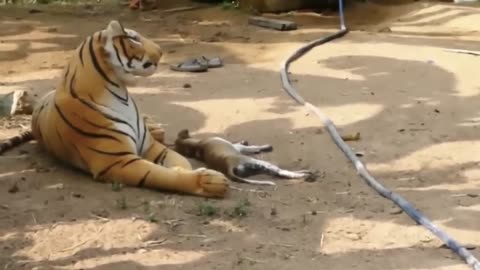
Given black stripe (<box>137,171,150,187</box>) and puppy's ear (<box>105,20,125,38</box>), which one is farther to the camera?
puppy's ear (<box>105,20,125,38</box>)

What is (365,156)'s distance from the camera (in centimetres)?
492

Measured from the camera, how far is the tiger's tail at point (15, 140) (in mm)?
4992

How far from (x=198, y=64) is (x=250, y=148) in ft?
8.27

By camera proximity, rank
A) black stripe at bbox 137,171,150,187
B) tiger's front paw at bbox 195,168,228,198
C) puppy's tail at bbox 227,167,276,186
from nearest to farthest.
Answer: tiger's front paw at bbox 195,168,228,198 < black stripe at bbox 137,171,150,187 < puppy's tail at bbox 227,167,276,186

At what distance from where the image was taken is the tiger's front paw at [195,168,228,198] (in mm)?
4180

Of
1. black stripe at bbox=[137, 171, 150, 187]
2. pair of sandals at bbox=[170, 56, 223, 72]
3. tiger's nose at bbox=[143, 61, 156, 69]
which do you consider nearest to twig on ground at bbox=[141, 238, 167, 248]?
black stripe at bbox=[137, 171, 150, 187]

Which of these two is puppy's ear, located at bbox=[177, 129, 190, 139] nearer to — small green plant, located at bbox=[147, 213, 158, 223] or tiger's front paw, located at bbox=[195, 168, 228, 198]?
tiger's front paw, located at bbox=[195, 168, 228, 198]

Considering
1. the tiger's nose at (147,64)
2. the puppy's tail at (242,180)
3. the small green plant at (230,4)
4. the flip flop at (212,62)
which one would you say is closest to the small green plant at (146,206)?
the puppy's tail at (242,180)

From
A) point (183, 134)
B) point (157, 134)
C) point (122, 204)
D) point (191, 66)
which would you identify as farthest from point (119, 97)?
point (191, 66)

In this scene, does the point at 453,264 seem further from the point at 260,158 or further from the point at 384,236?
the point at 260,158

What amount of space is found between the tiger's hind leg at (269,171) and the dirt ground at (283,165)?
76 mm

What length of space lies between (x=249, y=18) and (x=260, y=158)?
500 cm

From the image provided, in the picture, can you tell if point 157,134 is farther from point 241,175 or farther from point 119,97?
point 241,175

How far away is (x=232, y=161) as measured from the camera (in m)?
4.55
